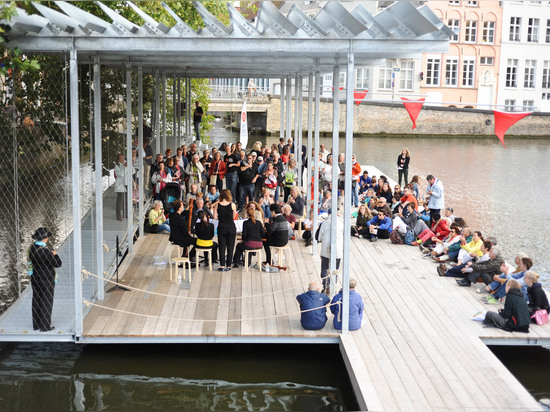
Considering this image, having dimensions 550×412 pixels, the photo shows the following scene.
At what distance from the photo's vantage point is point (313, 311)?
11.2 meters

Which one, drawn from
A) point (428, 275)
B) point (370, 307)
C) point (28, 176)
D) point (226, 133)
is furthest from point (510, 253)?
point (226, 133)

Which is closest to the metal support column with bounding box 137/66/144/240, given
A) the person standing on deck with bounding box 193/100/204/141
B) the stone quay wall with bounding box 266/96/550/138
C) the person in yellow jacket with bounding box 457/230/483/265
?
the person in yellow jacket with bounding box 457/230/483/265

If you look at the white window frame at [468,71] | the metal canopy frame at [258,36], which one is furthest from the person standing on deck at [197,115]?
the white window frame at [468,71]

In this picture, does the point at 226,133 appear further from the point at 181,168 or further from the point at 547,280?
the point at 547,280

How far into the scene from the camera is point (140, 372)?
1108 centimetres

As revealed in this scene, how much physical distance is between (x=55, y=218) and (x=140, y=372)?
12173 mm

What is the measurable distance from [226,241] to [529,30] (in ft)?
195

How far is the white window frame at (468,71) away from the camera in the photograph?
65.3m

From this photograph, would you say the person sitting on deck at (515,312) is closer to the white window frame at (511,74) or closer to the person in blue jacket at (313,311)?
the person in blue jacket at (313,311)

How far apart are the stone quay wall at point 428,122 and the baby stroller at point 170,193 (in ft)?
134

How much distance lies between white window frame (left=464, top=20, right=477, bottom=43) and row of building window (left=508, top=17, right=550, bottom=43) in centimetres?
342

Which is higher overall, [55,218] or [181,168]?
[181,168]

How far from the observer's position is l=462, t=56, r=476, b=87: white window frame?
6528 cm

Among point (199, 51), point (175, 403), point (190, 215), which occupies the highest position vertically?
point (199, 51)
